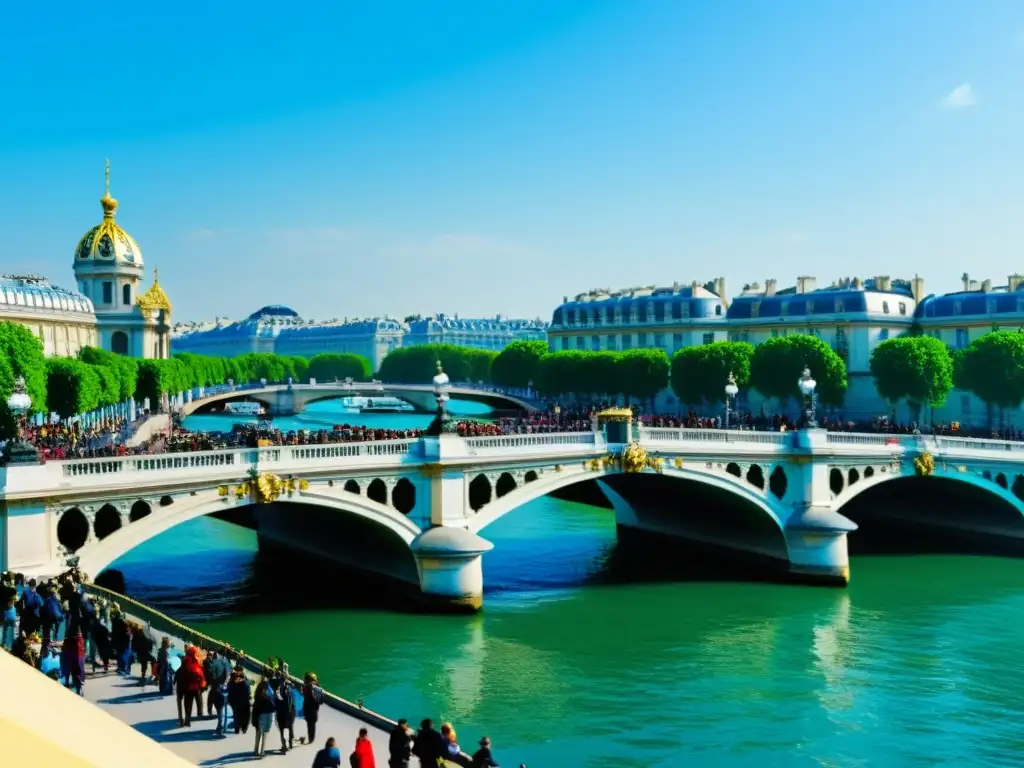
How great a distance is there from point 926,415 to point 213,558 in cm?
4881

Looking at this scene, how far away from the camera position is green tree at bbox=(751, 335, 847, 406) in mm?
69062

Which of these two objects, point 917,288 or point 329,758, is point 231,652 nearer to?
point 329,758

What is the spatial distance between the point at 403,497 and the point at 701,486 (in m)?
10.6

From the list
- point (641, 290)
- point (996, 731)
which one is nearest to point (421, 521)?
point (996, 731)

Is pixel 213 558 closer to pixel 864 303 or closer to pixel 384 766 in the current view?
pixel 384 766

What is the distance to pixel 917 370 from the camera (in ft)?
214

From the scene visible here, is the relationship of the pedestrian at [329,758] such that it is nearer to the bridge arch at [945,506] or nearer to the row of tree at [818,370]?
the bridge arch at [945,506]

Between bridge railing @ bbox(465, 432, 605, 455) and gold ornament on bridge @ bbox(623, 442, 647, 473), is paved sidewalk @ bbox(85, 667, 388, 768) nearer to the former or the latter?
bridge railing @ bbox(465, 432, 605, 455)

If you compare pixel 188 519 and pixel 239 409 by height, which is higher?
pixel 239 409

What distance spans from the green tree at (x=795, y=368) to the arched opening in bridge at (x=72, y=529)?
166ft

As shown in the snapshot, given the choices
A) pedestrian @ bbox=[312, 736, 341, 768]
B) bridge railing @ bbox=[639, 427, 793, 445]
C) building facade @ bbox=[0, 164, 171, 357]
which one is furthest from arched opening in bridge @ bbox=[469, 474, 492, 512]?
building facade @ bbox=[0, 164, 171, 357]

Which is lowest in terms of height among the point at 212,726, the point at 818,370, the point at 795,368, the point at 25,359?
the point at 212,726

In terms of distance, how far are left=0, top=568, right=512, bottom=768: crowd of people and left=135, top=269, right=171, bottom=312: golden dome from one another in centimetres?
9436

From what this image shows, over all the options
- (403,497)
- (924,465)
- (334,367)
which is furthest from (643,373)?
(334,367)
